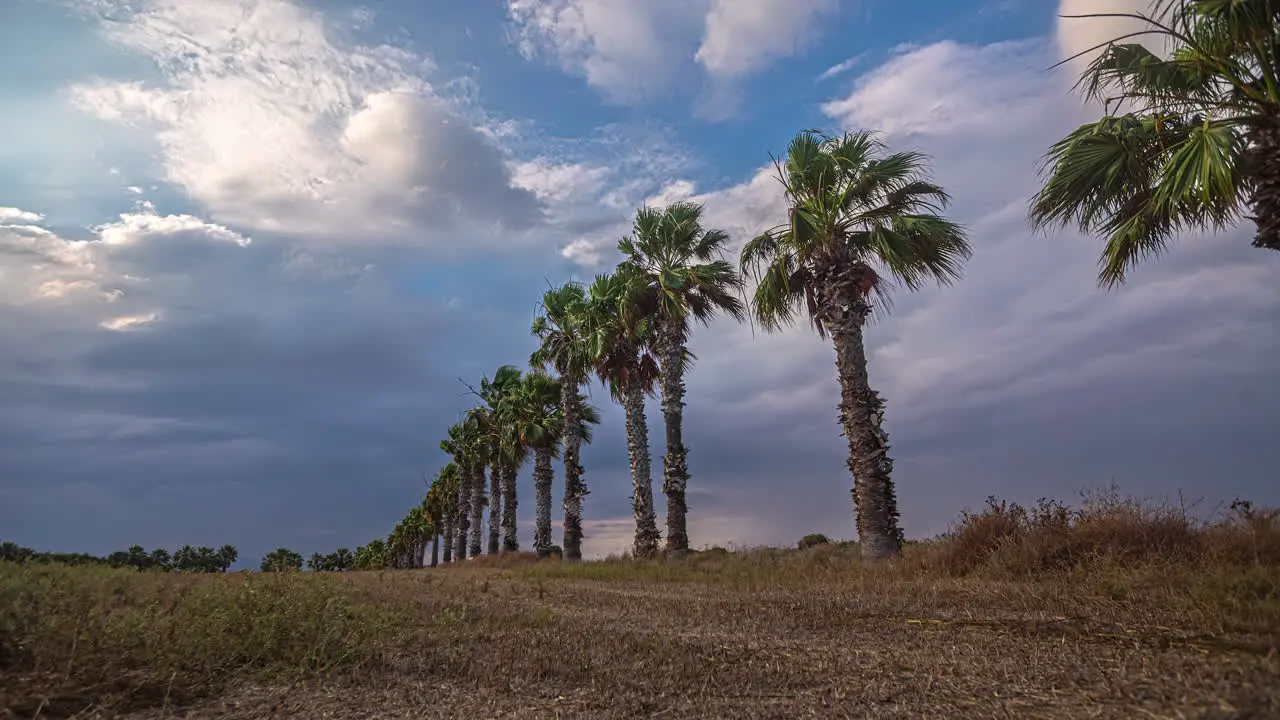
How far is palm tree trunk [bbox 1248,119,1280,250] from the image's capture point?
10.6 metres

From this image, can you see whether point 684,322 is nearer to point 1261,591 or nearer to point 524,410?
point 524,410

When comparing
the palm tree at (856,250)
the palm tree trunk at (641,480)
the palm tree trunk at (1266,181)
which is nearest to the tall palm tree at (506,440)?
the palm tree trunk at (641,480)

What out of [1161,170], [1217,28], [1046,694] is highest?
[1217,28]

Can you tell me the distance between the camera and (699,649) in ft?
20.4

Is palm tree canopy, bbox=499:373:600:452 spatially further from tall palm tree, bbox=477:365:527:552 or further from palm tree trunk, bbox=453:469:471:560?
palm tree trunk, bbox=453:469:471:560

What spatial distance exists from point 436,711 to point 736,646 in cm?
289

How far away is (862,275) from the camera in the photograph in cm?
1856

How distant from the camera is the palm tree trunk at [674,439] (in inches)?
982

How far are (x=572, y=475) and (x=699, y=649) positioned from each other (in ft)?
87.5

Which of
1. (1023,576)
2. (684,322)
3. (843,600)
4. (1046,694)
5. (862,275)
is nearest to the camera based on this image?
(1046,694)

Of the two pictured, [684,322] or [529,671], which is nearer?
[529,671]

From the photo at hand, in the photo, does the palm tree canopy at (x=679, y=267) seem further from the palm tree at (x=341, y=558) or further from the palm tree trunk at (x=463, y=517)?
the palm tree at (x=341, y=558)

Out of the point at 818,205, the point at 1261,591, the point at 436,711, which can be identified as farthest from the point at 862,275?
the point at 436,711

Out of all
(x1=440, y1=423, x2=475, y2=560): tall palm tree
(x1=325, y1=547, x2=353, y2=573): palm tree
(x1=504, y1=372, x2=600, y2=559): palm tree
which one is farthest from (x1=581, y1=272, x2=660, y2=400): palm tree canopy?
(x1=325, y1=547, x2=353, y2=573): palm tree
